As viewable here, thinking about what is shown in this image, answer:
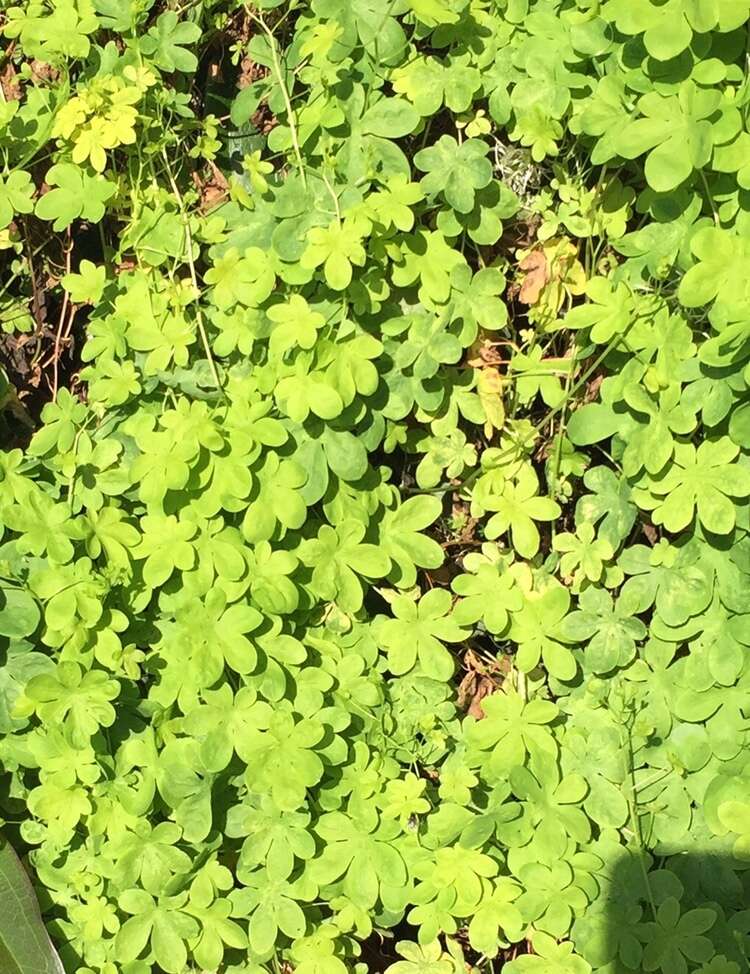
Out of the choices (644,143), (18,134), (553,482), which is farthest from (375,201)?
(18,134)

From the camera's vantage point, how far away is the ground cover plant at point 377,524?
7.70 feet

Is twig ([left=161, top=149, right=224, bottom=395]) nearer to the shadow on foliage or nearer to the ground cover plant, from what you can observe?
the ground cover plant

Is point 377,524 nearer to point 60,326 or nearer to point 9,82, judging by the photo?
point 60,326

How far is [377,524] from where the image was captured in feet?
8.46

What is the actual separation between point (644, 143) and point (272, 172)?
92 centimetres

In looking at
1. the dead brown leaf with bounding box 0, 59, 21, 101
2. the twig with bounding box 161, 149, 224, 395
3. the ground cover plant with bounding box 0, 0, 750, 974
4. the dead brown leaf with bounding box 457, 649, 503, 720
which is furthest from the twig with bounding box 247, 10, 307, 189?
the dead brown leaf with bounding box 457, 649, 503, 720

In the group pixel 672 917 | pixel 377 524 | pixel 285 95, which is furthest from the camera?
pixel 377 524

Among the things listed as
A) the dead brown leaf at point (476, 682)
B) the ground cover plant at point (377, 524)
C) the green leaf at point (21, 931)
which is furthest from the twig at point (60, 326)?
the dead brown leaf at point (476, 682)

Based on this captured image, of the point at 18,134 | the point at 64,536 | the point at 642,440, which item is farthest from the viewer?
the point at 18,134

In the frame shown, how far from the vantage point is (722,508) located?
7.39ft

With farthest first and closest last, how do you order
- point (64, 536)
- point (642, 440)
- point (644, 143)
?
1. point (64, 536)
2. point (642, 440)
3. point (644, 143)

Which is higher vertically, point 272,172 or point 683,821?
point 272,172

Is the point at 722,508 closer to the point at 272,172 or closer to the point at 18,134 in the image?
the point at 272,172

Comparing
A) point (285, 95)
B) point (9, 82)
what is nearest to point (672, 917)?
point (285, 95)
